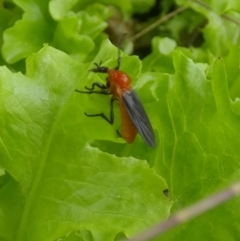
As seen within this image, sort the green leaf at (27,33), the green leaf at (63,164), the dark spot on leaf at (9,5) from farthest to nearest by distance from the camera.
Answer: the dark spot on leaf at (9,5), the green leaf at (27,33), the green leaf at (63,164)

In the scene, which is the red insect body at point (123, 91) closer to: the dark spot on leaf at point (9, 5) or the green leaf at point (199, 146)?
the green leaf at point (199, 146)

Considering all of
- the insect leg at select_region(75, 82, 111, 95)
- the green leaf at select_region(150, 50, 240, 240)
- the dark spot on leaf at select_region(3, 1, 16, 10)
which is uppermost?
the insect leg at select_region(75, 82, 111, 95)

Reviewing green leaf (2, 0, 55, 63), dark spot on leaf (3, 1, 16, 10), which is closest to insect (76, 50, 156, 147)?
green leaf (2, 0, 55, 63)

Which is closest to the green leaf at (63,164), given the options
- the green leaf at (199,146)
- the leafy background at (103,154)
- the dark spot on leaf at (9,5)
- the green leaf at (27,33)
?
the leafy background at (103,154)

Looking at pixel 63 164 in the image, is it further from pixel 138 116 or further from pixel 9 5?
pixel 9 5

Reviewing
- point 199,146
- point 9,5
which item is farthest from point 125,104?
point 9,5

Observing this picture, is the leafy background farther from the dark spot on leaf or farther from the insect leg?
the dark spot on leaf
